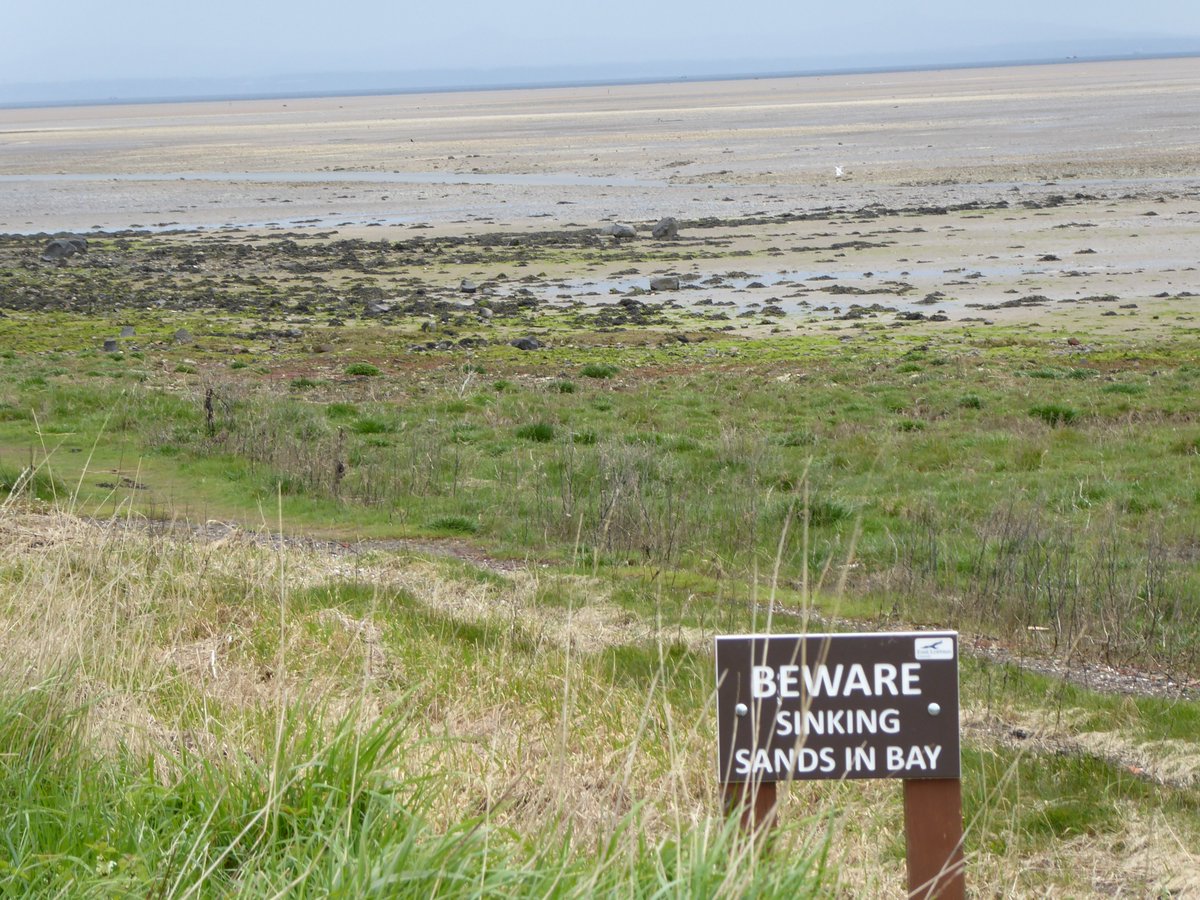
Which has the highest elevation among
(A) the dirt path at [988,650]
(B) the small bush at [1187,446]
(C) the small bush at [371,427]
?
(A) the dirt path at [988,650]

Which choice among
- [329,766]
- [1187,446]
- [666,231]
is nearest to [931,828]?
[329,766]

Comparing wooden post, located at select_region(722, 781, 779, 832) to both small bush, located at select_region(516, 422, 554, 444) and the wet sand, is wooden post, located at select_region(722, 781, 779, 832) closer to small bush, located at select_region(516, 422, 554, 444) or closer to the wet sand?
small bush, located at select_region(516, 422, 554, 444)

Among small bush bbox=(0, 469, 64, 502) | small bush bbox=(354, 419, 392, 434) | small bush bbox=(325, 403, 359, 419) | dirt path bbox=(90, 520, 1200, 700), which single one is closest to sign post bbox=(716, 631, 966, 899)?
dirt path bbox=(90, 520, 1200, 700)

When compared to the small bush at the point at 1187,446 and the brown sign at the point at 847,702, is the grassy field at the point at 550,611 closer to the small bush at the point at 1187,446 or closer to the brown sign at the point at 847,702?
the small bush at the point at 1187,446

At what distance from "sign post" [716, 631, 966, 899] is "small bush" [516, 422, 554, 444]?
514 inches

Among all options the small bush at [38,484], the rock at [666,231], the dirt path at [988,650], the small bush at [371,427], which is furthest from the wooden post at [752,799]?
the rock at [666,231]

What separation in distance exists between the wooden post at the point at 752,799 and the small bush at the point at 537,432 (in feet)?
42.5

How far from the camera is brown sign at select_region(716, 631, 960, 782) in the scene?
3.27m

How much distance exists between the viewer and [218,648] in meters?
6.11

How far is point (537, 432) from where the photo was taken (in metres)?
16.6

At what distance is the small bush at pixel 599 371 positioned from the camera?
2255cm

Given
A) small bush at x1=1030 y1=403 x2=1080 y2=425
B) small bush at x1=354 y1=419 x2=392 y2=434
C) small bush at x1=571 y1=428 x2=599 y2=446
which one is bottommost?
small bush at x1=1030 y1=403 x2=1080 y2=425

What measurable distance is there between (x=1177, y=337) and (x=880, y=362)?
21.0ft

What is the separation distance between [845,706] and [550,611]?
4.94 meters
